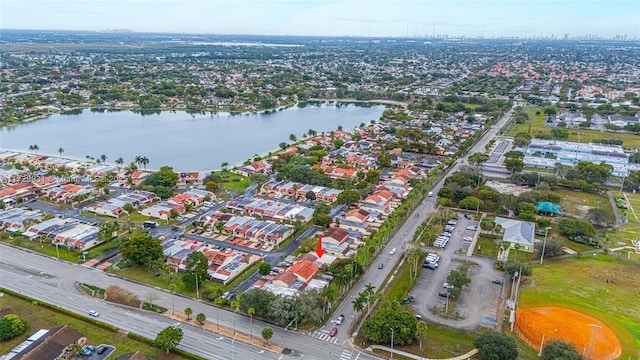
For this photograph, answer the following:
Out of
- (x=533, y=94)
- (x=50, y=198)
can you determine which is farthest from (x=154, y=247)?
(x=533, y=94)

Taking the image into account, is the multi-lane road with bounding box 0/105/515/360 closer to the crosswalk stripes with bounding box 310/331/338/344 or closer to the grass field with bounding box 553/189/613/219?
the crosswalk stripes with bounding box 310/331/338/344

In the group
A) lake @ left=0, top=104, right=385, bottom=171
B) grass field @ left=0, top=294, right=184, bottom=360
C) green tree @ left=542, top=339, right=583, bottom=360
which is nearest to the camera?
green tree @ left=542, top=339, right=583, bottom=360

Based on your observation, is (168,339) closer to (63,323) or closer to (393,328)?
(63,323)

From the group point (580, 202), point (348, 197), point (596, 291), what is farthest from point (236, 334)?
point (580, 202)

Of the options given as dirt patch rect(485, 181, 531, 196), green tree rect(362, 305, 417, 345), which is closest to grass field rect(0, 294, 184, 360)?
green tree rect(362, 305, 417, 345)

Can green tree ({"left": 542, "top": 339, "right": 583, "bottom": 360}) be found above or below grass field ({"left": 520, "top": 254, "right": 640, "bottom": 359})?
above

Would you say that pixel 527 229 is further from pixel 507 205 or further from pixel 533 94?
pixel 533 94

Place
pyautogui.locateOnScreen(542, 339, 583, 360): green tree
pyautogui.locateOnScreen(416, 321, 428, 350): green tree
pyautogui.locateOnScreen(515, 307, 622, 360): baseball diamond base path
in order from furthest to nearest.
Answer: pyautogui.locateOnScreen(515, 307, 622, 360): baseball diamond base path
pyautogui.locateOnScreen(416, 321, 428, 350): green tree
pyautogui.locateOnScreen(542, 339, 583, 360): green tree
